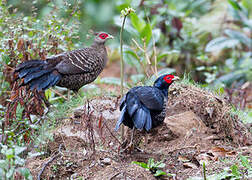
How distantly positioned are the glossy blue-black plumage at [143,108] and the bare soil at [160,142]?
0.24m

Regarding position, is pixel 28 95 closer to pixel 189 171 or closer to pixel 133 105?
pixel 133 105

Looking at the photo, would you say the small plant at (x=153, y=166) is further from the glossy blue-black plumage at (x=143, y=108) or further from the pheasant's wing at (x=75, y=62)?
the pheasant's wing at (x=75, y=62)

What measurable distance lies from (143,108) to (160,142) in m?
0.79

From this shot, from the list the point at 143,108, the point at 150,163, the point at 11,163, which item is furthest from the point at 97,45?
the point at 11,163

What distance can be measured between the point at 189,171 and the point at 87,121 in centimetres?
110

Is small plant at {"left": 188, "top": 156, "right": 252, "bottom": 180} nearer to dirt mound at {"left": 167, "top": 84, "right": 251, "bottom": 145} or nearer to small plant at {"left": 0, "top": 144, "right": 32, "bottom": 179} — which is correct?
dirt mound at {"left": 167, "top": 84, "right": 251, "bottom": 145}

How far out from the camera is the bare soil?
11.6ft

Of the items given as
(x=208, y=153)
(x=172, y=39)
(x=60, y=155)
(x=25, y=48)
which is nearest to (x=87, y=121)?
(x=60, y=155)

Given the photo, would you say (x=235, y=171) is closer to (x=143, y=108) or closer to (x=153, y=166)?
(x=153, y=166)

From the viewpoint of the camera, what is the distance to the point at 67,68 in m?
4.78

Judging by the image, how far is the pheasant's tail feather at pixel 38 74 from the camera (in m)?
4.36

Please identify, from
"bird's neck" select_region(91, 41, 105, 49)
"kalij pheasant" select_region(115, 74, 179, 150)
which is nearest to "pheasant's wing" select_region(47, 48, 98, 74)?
"bird's neck" select_region(91, 41, 105, 49)

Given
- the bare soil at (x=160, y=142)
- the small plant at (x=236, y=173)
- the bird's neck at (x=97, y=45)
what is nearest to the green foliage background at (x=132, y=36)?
the bird's neck at (x=97, y=45)

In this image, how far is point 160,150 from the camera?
4043mm
